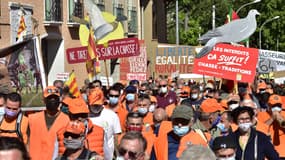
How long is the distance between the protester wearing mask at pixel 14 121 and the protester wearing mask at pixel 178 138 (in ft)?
6.52

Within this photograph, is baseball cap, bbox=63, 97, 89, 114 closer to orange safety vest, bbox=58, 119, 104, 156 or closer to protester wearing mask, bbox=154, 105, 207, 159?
orange safety vest, bbox=58, 119, 104, 156

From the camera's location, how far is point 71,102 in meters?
8.24

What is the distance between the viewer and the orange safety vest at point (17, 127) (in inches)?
345

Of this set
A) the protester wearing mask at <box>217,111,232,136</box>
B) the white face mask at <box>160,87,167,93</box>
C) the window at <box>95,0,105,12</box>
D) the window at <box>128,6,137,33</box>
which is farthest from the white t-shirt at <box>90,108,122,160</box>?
the window at <box>128,6,137,33</box>

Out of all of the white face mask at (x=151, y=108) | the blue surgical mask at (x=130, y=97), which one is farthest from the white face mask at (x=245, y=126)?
the blue surgical mask at (x=130, y=97)

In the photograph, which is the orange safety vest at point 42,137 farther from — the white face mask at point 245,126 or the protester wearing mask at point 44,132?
the white face mask at point 245,126

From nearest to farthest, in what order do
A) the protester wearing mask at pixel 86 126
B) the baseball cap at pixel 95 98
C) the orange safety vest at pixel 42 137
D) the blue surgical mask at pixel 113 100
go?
the protester wearing mask at pixel 86 126
the orange safety vest at pixel 42 137
the baseball cap at pixel 95 98
the blue surgical mask at pixel 113 100

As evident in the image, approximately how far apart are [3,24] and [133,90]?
504 inches

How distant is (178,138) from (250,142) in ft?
2.41

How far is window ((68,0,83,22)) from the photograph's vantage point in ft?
100

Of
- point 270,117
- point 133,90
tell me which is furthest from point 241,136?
point 133,90

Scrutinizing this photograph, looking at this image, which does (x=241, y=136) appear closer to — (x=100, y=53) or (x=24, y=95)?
(x=24, y=95)

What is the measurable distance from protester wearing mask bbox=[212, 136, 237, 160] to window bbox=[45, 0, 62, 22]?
22.3 meters

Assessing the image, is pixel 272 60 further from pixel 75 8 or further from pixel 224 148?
pixel 224 148
